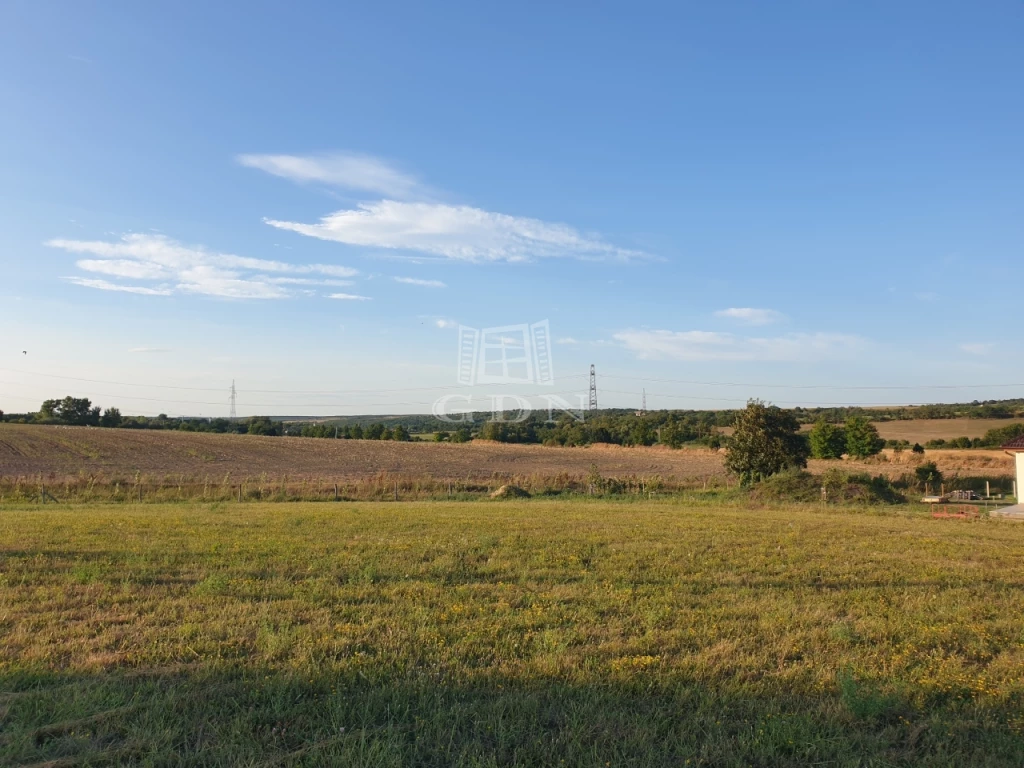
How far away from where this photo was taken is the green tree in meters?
35.7

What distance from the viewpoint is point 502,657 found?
6492mm

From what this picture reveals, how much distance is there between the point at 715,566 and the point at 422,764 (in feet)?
27.2

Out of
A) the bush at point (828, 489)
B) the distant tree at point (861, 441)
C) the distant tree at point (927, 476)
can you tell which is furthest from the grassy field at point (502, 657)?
the distant tree at point (861, 441)

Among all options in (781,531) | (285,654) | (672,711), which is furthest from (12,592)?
(781,531)

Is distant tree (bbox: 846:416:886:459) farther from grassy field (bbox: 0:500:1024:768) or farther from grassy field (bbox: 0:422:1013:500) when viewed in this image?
grassy field (bbox: 0:500:1024:768)

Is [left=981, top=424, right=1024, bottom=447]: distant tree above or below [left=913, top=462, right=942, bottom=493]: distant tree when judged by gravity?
above

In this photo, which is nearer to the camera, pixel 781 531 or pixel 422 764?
pixel 422 764

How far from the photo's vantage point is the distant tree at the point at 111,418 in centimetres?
10100

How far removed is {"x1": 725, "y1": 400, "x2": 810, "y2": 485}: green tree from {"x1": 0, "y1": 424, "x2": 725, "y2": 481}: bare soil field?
8.15 m

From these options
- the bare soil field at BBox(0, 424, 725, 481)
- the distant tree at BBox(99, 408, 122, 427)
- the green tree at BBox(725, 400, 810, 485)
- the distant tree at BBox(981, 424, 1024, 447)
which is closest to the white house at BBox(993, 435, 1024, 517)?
the green tree at BBox(725, 400, 810, 485)

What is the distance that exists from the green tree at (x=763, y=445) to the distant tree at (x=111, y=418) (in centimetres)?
9471

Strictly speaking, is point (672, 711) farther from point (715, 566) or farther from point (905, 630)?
point (715, 566)

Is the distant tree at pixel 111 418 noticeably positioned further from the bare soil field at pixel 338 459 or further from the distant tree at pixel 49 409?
Result: the bare soil field at pixel 338 459

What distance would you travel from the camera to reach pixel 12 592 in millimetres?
8836
